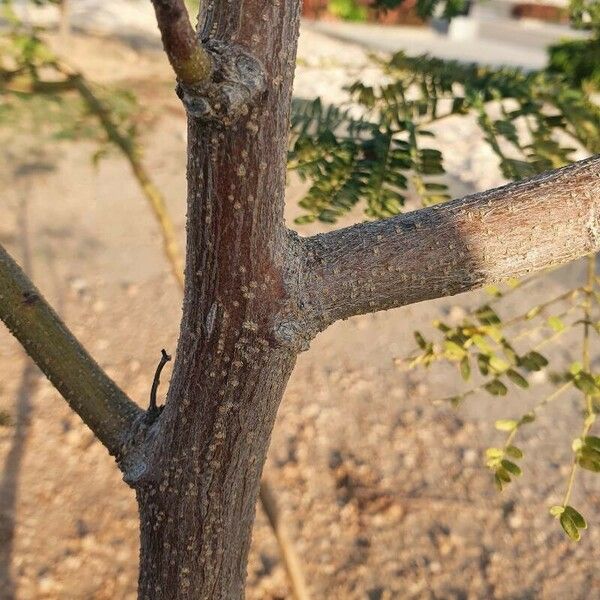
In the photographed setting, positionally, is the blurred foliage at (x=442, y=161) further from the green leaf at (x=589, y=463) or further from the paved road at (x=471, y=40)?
the paved road at (x=471, y=40)

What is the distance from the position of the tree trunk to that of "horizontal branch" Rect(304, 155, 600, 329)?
6 cm

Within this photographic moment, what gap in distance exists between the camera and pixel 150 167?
518 centimetres

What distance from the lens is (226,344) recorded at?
82 centimetres

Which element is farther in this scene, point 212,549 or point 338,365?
point 338,365

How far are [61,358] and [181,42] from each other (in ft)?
1.86

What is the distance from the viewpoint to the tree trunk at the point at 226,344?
2.25 feet

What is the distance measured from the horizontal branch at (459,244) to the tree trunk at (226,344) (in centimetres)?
6

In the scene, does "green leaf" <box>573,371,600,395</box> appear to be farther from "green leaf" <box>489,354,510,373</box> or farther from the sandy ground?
the sandy ground

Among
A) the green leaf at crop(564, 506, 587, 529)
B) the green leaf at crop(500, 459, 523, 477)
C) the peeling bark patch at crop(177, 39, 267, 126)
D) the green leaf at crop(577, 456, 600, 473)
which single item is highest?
the peeling bark patch at crop(177, 39, 267, 126)

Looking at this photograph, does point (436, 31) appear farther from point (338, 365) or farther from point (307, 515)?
point (307, 515)

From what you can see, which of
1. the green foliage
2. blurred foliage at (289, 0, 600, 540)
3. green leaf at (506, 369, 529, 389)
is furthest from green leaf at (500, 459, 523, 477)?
the green foliage

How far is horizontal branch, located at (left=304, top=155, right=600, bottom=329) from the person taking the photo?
2.61 feet

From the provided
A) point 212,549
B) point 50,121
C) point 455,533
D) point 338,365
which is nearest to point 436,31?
point 50,121

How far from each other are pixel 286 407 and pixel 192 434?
2.26 meters
